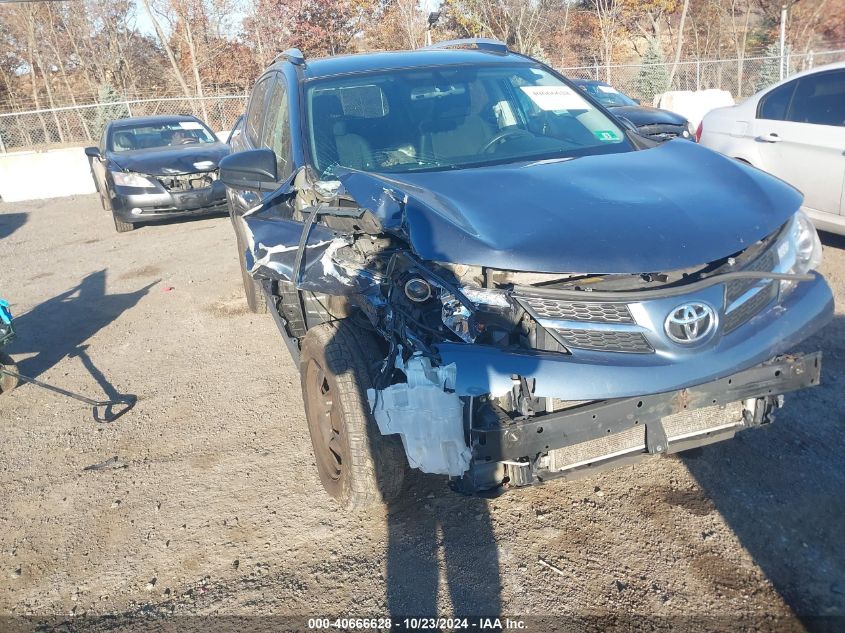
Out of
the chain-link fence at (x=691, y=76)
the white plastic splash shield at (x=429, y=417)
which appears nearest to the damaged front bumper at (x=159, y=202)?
the white plastic splash shield at (x=429, y=417)

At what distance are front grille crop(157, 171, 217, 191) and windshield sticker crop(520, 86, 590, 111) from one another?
7.07 meters

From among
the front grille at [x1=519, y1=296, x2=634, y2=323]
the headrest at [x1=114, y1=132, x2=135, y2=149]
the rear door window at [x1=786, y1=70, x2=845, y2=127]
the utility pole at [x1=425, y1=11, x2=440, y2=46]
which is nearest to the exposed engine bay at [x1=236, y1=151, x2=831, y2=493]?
the front grille at [x1=519, y1=296, x2=634, y2=323]

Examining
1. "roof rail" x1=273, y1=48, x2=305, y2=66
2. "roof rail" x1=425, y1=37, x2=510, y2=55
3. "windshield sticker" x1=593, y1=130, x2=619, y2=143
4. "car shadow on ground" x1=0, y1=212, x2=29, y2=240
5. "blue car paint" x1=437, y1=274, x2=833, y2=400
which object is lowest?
"car shadow on ground" x1=0, y1=212, x2=29, y2=240

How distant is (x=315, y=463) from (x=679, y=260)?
209cm

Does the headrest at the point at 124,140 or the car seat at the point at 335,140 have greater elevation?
the car seat at the point at 335,140

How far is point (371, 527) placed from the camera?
10.1 feet

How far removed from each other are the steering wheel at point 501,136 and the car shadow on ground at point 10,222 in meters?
10.6

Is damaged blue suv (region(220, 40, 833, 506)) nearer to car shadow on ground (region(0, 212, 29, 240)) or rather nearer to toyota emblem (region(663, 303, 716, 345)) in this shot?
toyota emblem (region(663, 303, 716, 345))

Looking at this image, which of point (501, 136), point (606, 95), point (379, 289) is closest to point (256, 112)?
point (501, 136)

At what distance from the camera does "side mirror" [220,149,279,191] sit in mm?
3518

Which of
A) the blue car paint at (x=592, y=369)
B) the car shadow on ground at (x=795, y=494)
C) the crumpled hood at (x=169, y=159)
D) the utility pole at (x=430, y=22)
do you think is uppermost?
the utility pole at (x=430, y=22)

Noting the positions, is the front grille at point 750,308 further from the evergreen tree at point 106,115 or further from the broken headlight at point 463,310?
the evergreen tree at point 106,115

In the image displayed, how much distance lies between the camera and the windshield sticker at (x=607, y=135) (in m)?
3.67

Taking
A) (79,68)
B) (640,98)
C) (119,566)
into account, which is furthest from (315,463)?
(79,68)
